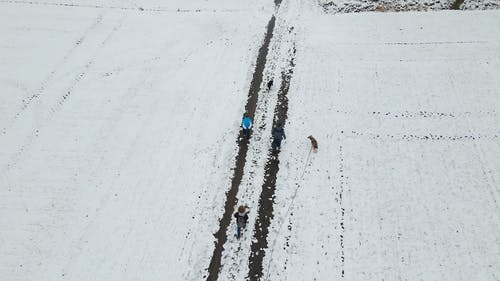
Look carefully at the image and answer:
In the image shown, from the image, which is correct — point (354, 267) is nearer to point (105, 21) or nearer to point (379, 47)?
point (379, 47)

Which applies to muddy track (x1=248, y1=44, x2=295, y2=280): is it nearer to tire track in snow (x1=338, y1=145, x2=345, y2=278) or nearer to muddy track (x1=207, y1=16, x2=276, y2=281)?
muddy track (x1=207, y1=16, x2=276, y2=281)

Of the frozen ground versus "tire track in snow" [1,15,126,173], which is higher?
the frozen ground

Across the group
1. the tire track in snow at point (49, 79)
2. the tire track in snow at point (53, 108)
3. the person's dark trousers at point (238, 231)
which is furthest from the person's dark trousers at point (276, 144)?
the tire track in snow at point (49, 79)

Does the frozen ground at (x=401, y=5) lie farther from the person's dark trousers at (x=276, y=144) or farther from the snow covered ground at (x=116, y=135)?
the person's dark trousers at (x=276, y=144)

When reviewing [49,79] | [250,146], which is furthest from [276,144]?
[49,79]

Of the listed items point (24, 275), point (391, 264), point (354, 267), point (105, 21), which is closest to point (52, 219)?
point (24, 275)

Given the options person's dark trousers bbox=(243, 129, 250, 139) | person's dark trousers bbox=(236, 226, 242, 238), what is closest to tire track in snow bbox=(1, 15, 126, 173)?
person's dark trousers bbox=(243, 129, 250, 139)

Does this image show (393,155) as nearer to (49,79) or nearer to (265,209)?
(265,209)
